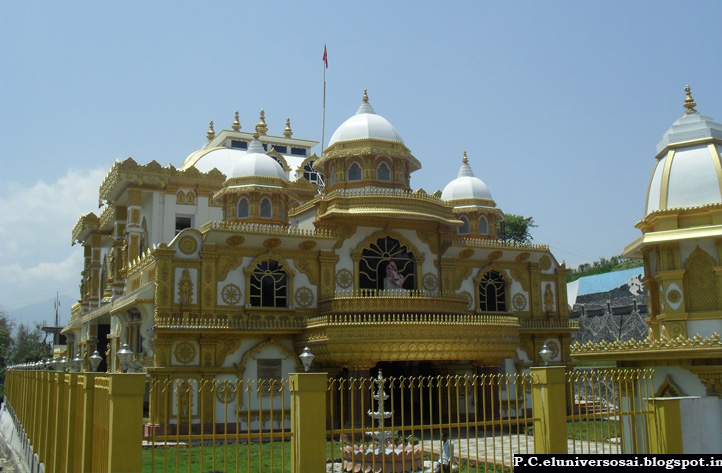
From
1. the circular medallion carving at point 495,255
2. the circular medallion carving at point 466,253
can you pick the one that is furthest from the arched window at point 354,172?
the circular medallion carving at point 495,255

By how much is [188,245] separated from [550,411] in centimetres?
1669

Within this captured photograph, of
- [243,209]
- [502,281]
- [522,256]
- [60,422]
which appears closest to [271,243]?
[243,209]

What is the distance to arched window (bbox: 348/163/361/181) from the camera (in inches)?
1106

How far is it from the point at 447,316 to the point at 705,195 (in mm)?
11943

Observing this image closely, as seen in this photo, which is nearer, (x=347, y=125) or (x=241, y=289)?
(x=241, y=289)

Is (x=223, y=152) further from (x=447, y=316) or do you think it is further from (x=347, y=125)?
(x=447, y=316)

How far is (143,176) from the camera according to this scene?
30.6 metres

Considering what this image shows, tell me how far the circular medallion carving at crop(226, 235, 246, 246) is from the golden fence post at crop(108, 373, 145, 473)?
56.3 ft

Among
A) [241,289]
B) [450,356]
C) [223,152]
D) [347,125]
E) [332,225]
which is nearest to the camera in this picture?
[450,356]

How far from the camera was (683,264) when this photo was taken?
12672 mm

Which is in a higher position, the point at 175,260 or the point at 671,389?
the point at 175,260

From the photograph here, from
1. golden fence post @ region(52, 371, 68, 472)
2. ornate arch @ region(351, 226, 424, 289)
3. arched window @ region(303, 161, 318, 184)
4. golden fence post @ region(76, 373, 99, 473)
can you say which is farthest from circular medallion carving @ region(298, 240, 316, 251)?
golden fence post @ region(76, 373, 99, 473)

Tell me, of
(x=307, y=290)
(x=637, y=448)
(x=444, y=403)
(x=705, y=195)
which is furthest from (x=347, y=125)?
(x=637, y=448)

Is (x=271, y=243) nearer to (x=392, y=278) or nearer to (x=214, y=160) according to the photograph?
(x=392, y=278)
